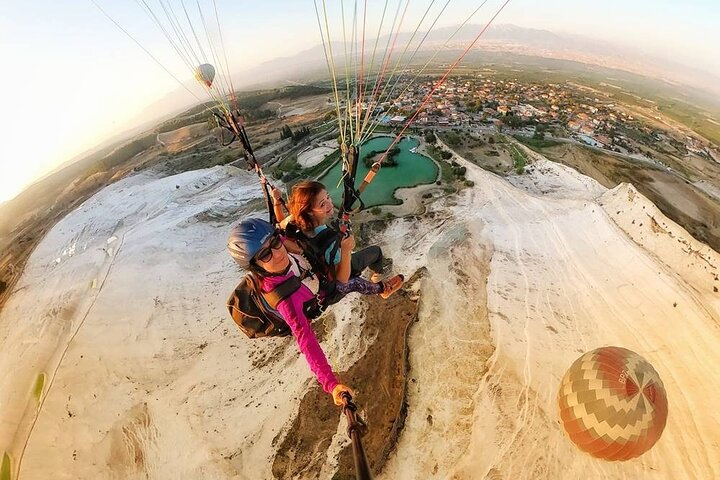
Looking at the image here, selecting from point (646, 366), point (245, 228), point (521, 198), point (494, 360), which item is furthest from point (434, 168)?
point (245, 228)

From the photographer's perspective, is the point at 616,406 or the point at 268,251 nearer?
the point at 268,251

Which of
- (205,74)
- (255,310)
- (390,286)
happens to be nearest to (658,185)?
(390,286)

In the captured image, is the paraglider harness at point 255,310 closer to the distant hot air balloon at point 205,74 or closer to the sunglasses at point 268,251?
the sunglasses at point 268,251

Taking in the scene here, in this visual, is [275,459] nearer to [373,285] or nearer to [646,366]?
[373,285]

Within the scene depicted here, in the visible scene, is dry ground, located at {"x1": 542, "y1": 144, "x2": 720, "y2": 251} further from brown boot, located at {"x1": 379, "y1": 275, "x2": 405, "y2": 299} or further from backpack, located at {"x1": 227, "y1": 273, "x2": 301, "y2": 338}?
backpack, located at {"x1": 227, "y1": 273, "x2": 301, "y2": 338}

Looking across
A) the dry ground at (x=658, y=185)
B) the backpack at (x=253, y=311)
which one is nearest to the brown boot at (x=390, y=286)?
the backpack at (x=253, y=311)

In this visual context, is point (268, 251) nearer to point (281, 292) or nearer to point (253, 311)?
point (281, 292)
